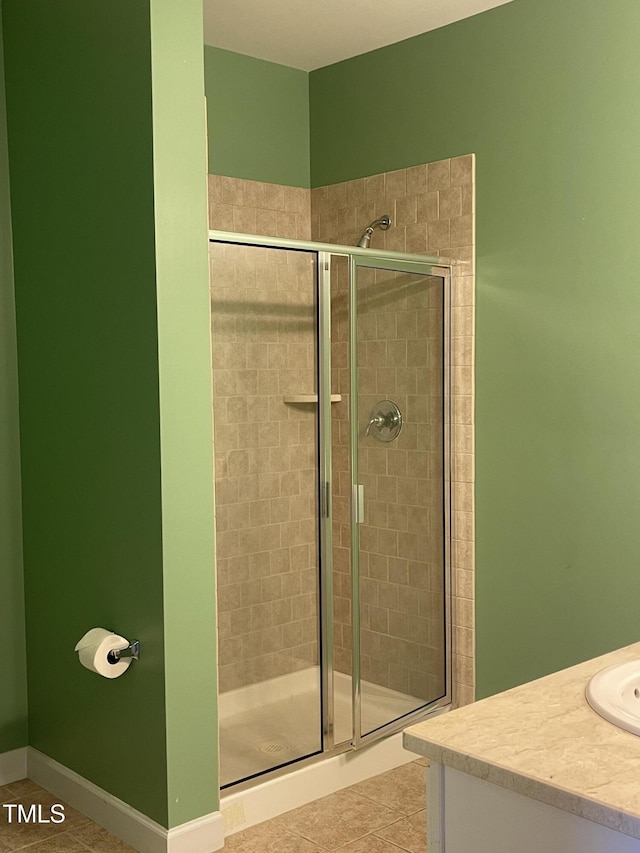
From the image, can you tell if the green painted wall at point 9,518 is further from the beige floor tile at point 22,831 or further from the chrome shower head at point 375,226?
the chrome shower head at point 375,226

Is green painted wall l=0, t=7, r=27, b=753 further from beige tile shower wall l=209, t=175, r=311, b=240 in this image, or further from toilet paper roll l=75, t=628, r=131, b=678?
beige tile shower wall l=209, t=175, r=311, b=240

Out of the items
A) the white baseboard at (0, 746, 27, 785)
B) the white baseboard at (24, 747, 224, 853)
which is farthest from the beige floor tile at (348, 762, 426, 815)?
the white baseboard at (0, 746, 27, 785)

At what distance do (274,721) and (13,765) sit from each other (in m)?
0.93

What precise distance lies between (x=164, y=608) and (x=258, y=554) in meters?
0.47

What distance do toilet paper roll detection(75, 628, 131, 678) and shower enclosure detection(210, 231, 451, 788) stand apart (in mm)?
378

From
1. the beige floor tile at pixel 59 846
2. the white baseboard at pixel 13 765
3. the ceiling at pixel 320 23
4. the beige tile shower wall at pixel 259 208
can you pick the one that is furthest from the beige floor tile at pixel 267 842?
the ceiling at pixel 320 23

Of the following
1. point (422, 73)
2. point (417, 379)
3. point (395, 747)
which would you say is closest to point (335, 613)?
point (395, 747)

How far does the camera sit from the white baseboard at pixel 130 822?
260 centimetres

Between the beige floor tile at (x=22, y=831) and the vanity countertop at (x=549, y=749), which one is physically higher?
the vanity countertop at (x=549, y=749)

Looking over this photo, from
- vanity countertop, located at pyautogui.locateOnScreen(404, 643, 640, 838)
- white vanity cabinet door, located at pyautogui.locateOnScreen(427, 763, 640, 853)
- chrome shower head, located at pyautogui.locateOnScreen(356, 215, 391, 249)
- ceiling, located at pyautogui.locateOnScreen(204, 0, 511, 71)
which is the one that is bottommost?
white vanity cabinet door, located at pyautogui.locateOnScreen(427, 763, 640, 853)

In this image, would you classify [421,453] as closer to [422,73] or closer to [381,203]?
[381,203]

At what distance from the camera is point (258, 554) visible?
117 inches

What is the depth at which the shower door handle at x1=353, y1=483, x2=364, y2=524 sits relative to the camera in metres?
3.10

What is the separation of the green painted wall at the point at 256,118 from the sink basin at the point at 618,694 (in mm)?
2540
